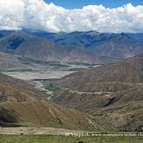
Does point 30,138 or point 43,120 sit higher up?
point 30,138

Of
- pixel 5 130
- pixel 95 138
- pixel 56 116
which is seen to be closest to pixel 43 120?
pixel 56 116

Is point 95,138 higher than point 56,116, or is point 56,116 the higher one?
point 95,138

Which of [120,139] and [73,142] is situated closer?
[73,142]

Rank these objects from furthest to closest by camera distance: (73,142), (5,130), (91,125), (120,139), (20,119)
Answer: (91,125) < (20,119) < (5,130) < (120,139) < (73,142)

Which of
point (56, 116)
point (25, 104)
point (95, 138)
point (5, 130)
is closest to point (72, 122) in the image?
point (56, 116)

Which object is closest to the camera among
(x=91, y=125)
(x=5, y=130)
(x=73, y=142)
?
(x=73, y=142)

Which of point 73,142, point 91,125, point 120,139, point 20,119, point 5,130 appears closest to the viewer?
point 73,142

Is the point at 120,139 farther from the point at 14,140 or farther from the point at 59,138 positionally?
the point at 14,140

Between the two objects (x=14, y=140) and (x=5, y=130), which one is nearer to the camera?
(x=14, y=140)

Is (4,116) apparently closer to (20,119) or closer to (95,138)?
(20,119)
